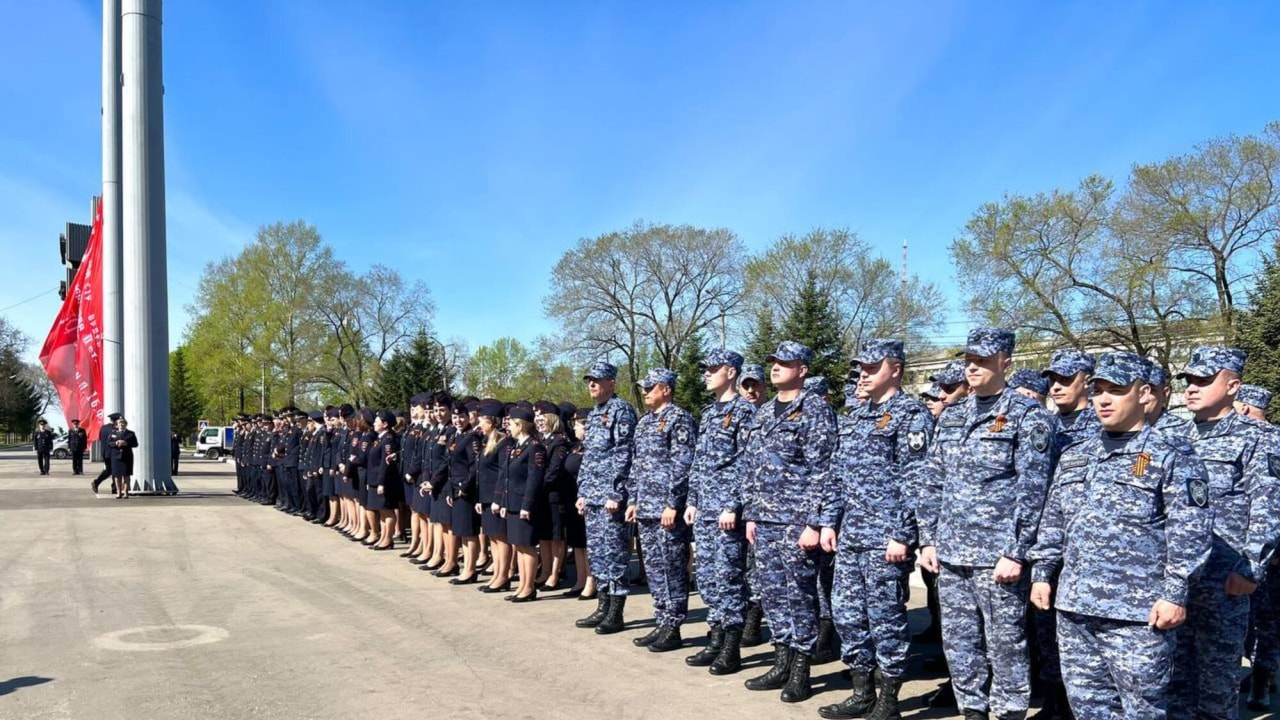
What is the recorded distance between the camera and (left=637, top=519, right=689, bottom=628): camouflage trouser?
6289 millimetres

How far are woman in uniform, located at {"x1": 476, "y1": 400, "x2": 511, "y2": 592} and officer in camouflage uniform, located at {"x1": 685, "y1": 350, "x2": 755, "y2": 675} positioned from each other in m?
2.81

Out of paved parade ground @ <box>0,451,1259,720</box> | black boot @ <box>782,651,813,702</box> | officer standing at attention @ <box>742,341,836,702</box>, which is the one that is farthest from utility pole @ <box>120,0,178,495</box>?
black boot @ <box>782,651,813,702</box>

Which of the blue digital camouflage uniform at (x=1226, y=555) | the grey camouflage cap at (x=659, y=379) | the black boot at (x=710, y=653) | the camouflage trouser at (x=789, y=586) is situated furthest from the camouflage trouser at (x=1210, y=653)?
the grey camouflage cap at (x=659, y=379)

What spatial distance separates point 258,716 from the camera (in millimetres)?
4875

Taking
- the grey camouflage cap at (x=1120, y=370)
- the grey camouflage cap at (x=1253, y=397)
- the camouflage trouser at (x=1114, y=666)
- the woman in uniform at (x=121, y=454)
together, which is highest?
the grey camouflage cap at (x=1120, y=370)

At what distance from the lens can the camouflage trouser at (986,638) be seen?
4.14m

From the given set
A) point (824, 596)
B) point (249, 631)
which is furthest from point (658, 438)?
point (249, 631)

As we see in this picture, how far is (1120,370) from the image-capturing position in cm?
378

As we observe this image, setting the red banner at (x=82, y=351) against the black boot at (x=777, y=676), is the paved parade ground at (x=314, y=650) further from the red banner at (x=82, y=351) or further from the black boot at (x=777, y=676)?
the red banner at (x=82, y=351)

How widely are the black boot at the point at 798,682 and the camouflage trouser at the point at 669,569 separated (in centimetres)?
124

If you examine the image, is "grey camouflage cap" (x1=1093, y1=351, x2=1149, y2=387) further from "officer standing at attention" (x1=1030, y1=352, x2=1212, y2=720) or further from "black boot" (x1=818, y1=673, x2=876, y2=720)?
"black boot" (x1=818, y1=673, x2=876, y2=720)

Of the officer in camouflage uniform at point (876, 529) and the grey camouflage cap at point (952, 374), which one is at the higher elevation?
the grey camouflage cap at point (952, 374)

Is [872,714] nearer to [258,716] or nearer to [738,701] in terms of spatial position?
[738,701]

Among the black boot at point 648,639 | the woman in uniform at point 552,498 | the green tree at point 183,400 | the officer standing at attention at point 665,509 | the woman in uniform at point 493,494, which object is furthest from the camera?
the green tree at point 183,400
